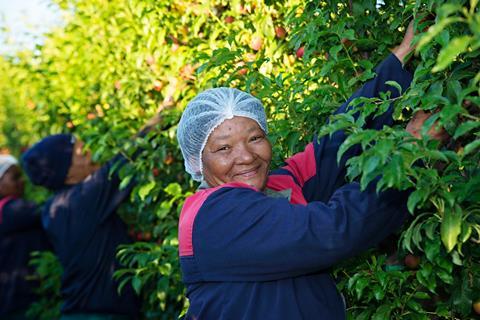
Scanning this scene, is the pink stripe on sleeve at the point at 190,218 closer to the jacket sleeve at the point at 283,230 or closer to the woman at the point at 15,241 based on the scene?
the jacket sleeve at the point at 283,230

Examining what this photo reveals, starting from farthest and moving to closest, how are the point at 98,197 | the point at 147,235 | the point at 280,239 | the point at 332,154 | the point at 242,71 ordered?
the point at 147,235 → the point at 98,197 → the point at 242,71 → the point at 332,154 → the point at 280,239

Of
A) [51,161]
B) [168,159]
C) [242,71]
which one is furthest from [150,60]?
[242,71]

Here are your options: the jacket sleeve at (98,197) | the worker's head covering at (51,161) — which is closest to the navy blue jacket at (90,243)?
the jacket sleeve at (98,197)

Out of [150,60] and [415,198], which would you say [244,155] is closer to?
[415,198]

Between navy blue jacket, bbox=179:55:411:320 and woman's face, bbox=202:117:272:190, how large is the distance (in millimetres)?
64

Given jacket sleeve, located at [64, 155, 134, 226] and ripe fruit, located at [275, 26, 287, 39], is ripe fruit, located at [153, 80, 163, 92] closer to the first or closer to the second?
jacket sleeve, located at [64, 155, 134, 226]

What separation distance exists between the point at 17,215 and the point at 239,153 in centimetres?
363

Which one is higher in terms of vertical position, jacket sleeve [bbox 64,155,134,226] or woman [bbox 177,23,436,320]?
woman [bbox 177,23,436,320]

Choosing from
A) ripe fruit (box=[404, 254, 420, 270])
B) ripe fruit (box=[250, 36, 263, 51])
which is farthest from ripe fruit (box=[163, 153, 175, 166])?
ripe fruit (box=[404, 254, 420, 270])

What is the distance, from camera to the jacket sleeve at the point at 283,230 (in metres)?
2.11

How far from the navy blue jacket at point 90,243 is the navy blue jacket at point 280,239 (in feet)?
6.49

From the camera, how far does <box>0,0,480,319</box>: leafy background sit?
1.88 meters

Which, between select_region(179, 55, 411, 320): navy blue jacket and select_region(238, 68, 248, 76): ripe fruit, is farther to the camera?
select_region(238, 68, 248, 76): ripe fruit

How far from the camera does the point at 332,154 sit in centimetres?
257
